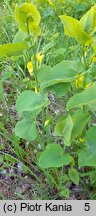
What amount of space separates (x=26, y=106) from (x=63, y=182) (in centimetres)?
49

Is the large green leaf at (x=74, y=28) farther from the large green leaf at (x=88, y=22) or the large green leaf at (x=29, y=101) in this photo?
the large green leaf at (x=29, y=101)

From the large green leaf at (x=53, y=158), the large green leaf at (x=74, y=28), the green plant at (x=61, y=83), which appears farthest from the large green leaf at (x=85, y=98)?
the large green leaf at (x=53, y=158)

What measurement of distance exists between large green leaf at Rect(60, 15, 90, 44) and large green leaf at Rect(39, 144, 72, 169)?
37 cm

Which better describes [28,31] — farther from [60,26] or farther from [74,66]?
[60,26]

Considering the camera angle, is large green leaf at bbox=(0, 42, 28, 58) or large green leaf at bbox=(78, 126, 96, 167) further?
large green leaf at bbox=(78, 126, 96, 167)

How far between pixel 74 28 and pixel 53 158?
1.37ft

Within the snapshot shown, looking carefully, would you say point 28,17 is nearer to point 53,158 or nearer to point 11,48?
point 11,48

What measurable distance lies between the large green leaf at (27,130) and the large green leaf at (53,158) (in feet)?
0.32

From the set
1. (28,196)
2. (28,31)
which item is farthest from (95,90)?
(28,196)

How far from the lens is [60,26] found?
2268 millimetres

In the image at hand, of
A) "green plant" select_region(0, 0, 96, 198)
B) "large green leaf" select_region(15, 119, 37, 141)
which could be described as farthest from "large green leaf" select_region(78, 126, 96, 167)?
"large green leaf" select_region(15, 119, 37, 141)

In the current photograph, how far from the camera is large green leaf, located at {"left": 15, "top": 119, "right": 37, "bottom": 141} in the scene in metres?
1.05

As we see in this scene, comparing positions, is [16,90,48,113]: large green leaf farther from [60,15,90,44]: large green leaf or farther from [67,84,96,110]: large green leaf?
[60,15,90,44]: large green leaf

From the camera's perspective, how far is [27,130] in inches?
42.4
